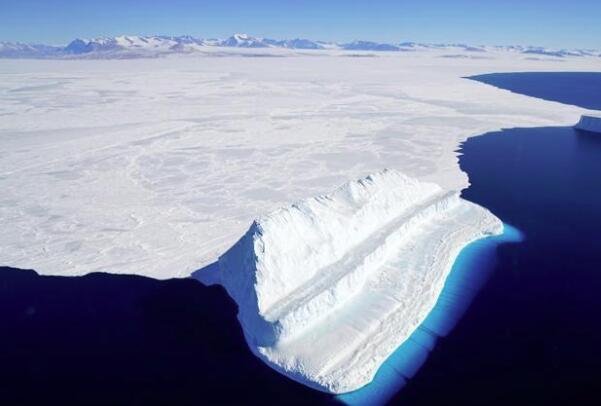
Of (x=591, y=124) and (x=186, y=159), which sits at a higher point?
(x=591, y=124)

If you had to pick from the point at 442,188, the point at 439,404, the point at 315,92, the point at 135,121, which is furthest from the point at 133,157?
the point at 315,92

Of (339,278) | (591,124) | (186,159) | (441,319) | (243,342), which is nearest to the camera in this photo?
(243,342)

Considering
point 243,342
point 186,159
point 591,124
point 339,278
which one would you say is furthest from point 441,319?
point 591,124

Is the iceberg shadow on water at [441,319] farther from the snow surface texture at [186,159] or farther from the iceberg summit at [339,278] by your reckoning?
the snow surface texture at [186,159]

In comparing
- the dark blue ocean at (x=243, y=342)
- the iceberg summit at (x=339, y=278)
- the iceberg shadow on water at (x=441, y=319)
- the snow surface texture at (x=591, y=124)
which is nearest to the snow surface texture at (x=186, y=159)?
the dark blue ocean at (x=243, y=342)

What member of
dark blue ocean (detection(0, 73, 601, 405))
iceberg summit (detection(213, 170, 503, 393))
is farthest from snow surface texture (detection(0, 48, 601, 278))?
iceberg summit (detection(213, 170, 503, 393))

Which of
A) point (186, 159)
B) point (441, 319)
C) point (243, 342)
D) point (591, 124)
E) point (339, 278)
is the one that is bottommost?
point (243, 342)

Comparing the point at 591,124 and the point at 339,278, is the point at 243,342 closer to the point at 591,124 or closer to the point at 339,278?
the point at 339,278
